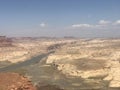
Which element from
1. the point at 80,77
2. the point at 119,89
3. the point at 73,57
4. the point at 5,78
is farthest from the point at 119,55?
the point at 5,78

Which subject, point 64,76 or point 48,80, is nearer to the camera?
point 48,80

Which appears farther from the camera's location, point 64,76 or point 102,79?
point 64,76

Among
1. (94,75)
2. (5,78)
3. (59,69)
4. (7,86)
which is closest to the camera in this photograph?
(7,86)

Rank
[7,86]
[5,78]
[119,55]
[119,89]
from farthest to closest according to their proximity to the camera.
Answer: [119,55]
[119,89]
[5,78]
[7,86]

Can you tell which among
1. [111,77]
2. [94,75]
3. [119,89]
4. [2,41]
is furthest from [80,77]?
[2,41]

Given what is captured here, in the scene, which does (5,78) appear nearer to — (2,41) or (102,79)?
(102,79)

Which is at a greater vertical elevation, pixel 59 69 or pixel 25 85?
pixel 25 85

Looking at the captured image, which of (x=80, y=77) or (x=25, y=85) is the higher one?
(x=25, y=85)

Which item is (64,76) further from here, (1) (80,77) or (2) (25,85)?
(2) (25,85)

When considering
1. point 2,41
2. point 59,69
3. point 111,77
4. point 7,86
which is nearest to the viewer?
point 7,86
